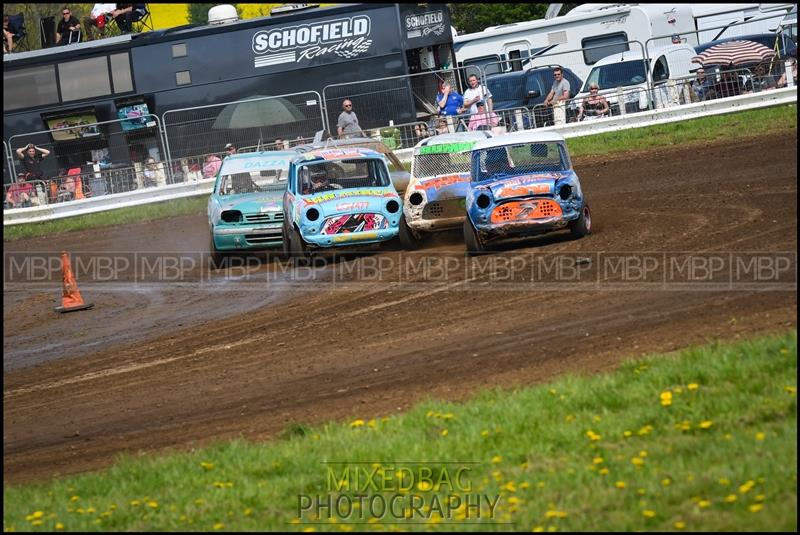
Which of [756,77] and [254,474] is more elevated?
[756,77]

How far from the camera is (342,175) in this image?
1602 centimetres

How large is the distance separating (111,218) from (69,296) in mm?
8661

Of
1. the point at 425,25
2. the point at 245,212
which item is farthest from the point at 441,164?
the point at 425,25

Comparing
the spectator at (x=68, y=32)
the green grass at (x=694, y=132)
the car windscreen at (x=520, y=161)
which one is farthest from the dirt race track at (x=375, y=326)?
the spectator at (x=68, y=32)

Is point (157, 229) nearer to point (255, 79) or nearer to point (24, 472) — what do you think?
point (255, 79)

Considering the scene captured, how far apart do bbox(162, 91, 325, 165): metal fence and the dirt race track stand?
7579mm

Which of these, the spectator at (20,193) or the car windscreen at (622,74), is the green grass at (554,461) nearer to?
the car windscreen at (622,74)

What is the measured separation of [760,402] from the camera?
6.59m

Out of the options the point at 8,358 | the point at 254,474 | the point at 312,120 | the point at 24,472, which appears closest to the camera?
the point at 254,474

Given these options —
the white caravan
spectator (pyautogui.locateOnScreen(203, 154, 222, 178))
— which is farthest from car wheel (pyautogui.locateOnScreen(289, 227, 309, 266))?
the white caravan

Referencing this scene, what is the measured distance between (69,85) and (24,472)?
2012 centimetres

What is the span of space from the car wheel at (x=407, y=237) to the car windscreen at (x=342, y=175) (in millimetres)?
814

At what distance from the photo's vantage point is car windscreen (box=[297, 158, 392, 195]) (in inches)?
622

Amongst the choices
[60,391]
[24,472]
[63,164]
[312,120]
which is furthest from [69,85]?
[24,472]
